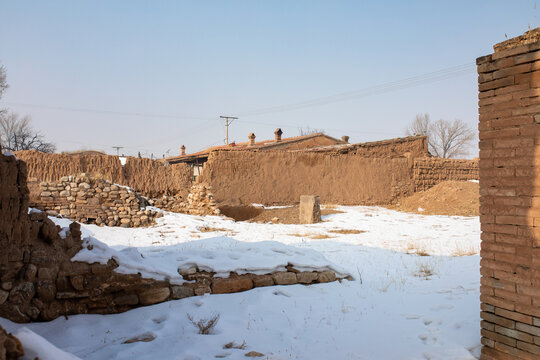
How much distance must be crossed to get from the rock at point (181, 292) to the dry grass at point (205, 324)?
0.57 meters

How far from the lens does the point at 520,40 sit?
308cm

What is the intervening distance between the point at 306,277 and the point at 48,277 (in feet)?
10.8

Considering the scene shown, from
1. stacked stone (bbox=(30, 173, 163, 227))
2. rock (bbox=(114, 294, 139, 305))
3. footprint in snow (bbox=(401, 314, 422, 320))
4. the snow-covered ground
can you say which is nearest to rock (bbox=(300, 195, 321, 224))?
stacked stone (bbox=(30, 173, 163, 227))

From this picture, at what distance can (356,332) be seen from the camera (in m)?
3.97

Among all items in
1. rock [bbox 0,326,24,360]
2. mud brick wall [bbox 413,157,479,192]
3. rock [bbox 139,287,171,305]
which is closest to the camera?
rock [bbox 0,326,24,360]

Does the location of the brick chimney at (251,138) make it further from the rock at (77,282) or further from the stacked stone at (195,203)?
the rock at (77,282)

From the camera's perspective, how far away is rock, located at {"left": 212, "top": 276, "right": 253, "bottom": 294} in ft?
15.6

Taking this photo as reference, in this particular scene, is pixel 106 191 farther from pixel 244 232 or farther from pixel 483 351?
pixel 483 351

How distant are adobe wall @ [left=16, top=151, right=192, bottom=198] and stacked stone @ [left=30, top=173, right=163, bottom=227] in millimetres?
1305

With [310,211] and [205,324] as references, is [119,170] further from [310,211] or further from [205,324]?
[205,324]

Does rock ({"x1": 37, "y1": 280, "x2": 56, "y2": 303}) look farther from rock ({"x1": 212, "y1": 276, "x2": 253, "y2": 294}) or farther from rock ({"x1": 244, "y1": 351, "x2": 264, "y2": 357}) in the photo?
rock ({"x1": 244, "y1": 351, "x2": 264, "y2": 357})

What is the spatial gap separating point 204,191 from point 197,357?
11.1 metres

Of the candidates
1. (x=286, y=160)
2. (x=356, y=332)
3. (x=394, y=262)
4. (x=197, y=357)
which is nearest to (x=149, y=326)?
(x=197, y=357)

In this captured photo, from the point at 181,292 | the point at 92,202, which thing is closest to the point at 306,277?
the point at 181,292
